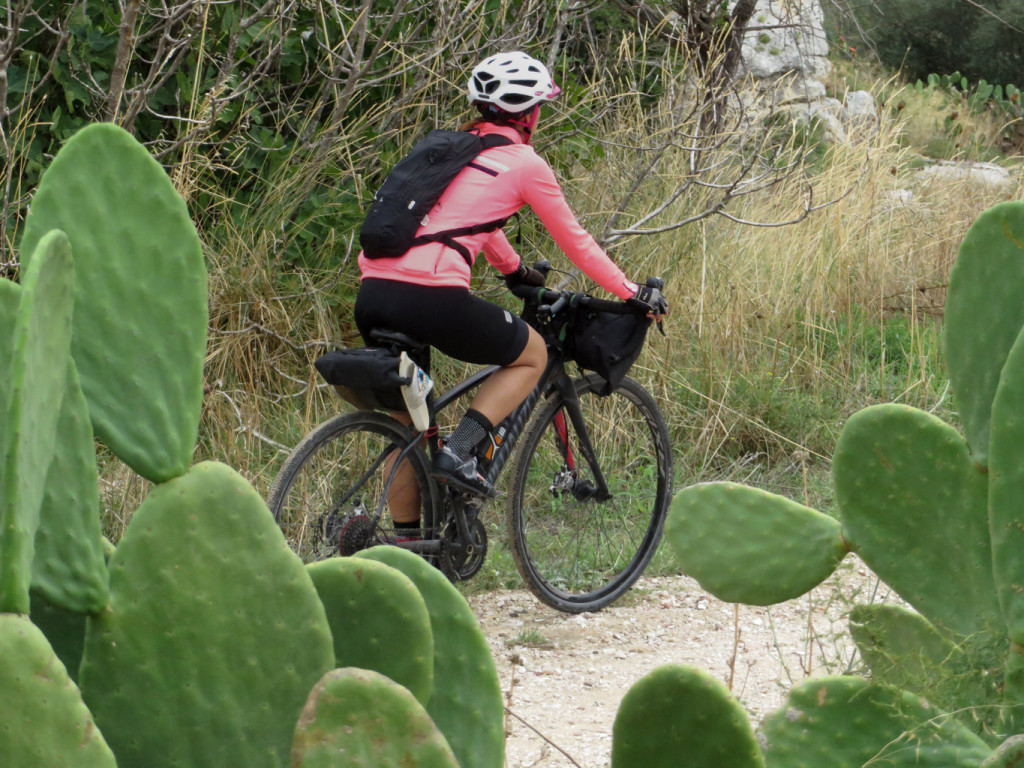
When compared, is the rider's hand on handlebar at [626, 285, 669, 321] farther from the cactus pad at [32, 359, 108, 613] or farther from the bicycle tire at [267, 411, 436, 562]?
the cactus pad at [32, 359, 108, 613]

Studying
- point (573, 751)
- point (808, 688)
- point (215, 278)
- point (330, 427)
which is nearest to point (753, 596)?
point (808, 688)

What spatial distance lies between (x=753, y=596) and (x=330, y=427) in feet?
8.35

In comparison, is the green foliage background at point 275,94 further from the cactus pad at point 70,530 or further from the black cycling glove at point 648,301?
the cactus pad at point 70,530

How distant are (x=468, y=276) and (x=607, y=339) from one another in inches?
26.2

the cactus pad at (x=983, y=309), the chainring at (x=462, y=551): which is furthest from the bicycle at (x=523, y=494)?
the cactus pad at (x=983, y=309)

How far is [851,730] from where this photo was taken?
1568mm

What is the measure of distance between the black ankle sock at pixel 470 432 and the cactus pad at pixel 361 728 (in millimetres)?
3627

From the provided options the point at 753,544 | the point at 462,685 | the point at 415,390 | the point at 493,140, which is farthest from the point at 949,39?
the point at 462,685

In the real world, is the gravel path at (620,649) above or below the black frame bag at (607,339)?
below

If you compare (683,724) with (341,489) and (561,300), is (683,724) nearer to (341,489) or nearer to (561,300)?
(341,489)

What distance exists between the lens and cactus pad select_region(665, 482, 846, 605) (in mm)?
1789

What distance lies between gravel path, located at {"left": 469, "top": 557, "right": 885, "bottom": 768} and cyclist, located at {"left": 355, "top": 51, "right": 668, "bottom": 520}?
651 mm

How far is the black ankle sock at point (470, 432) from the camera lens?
4.45m

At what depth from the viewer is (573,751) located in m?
3.55
